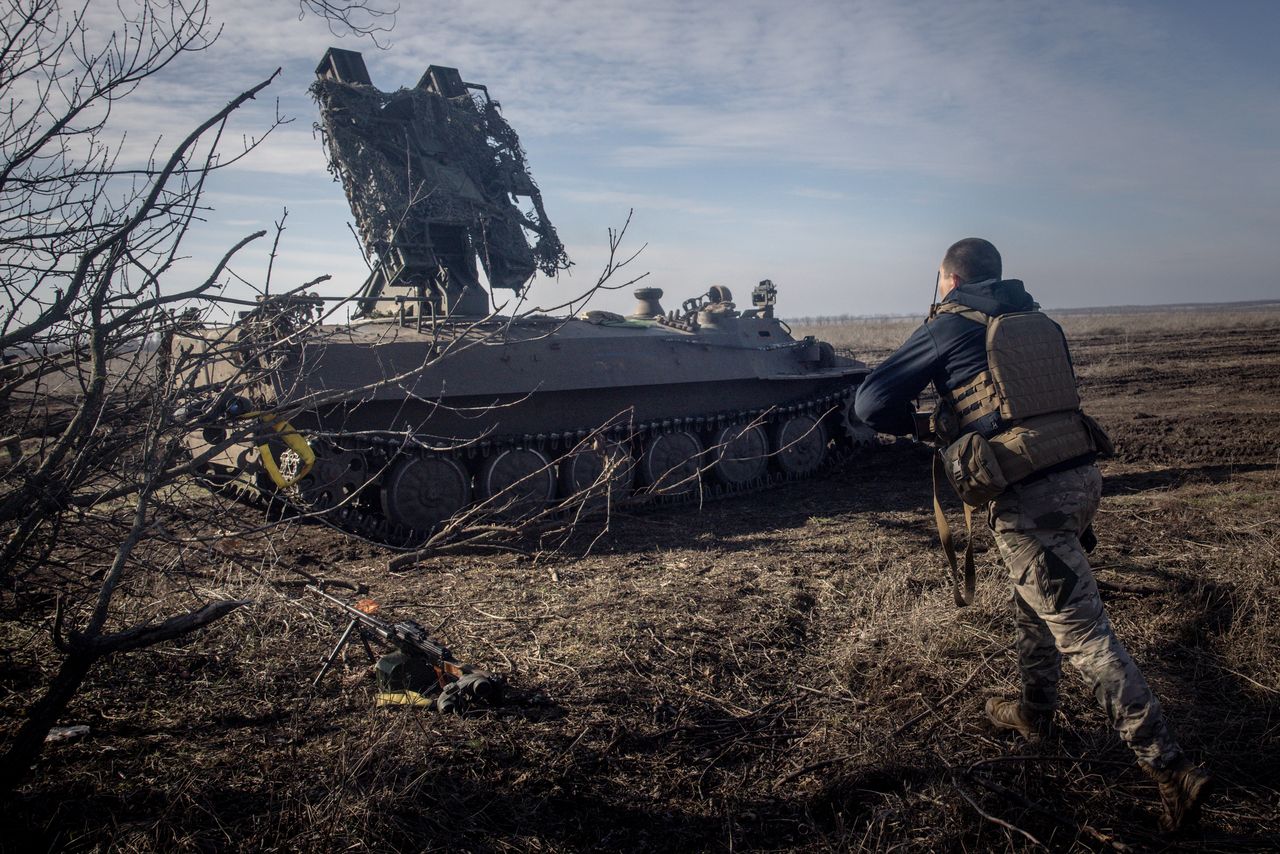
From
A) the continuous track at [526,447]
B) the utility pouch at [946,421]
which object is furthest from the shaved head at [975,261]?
the continuous track at [526,447]

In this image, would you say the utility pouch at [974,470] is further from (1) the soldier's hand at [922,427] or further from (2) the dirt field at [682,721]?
(2) the dirt field at [682,721]

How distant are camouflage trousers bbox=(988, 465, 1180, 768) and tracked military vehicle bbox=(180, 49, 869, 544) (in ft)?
13.1

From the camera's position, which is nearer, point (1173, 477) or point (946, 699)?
point (946, 699)

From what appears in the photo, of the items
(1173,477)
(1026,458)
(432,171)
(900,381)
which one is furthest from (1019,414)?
(432,171)

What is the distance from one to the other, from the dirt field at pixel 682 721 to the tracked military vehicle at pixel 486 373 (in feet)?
6.56

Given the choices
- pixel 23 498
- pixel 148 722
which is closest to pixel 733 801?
pixel 148 722

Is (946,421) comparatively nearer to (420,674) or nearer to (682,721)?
(682,721)

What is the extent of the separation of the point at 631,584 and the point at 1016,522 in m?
3.18

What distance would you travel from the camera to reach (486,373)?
8945 mm

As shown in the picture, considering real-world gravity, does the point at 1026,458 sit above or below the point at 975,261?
below

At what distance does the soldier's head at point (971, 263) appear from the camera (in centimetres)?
393

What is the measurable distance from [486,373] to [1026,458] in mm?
6278

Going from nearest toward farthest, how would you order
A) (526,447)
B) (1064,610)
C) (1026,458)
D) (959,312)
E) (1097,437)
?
(1064,610) → (1026,458) → (1097,437) → (959,312) → (526,447)

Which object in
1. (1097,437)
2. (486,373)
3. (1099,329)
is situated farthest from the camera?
(1099,329)
